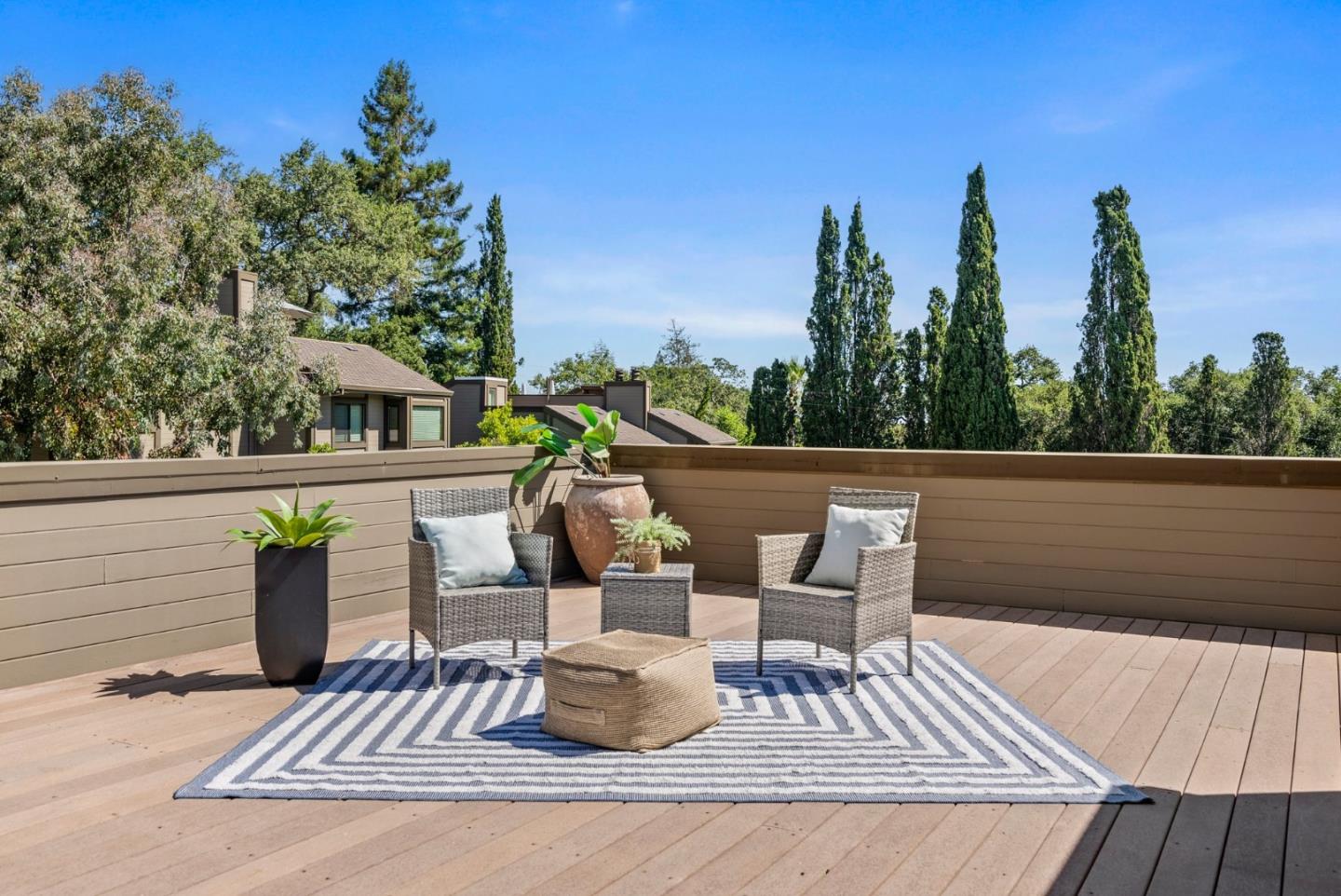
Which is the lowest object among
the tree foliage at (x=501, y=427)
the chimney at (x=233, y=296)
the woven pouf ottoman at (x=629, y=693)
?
the woven pouf ottoman at (x=629, y=693)

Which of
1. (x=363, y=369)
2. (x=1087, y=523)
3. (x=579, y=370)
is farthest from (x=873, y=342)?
(x=579, y=370)

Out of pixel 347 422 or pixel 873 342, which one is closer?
pixel 347 422

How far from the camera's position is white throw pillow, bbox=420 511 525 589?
4148mm

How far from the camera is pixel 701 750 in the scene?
3.16 m

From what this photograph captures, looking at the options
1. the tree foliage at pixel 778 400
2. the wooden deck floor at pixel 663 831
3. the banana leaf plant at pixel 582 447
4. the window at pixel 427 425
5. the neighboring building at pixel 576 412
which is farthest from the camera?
the neighboring building at pixel 576 412

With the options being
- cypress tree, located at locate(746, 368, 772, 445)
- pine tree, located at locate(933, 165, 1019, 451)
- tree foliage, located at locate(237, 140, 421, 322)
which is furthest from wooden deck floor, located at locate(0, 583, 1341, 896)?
tree foliage, located at locate(237, 140, 421, 322)

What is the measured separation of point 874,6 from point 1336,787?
14.0 meters

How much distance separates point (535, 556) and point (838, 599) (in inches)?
55.0

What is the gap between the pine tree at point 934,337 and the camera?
22.4 metres

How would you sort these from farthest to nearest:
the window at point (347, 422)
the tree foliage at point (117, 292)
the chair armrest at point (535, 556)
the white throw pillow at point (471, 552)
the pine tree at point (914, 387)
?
the pine tree at point (914, 387), the window at point (347, 422), the tree foliage at point (117, 292), the chair armrest at point (535, 556), the white throw pillow at point (471, 552)

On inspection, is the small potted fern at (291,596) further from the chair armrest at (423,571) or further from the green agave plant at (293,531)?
the chair armrest at (423,571)

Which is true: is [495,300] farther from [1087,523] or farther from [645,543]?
[645,543]

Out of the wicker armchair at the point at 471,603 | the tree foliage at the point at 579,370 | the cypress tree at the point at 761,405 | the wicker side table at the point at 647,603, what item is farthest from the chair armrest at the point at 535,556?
the tree foliage at the point at 579,370

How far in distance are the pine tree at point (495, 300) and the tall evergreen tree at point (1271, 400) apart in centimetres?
2233
